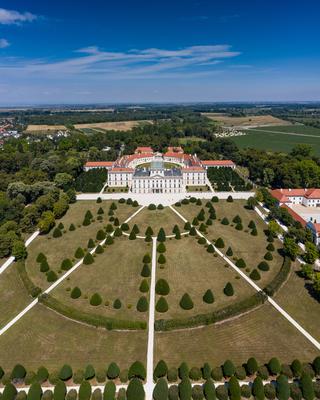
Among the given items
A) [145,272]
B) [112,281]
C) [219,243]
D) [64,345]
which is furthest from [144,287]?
[219,243]

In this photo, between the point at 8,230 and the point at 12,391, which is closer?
the point at 12,391

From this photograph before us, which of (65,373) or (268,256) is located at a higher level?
(268,256)

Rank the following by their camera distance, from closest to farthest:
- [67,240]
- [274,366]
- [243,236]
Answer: [274,366] → [67,240] → [243,236]

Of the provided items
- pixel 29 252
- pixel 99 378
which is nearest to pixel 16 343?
pixel 99 378

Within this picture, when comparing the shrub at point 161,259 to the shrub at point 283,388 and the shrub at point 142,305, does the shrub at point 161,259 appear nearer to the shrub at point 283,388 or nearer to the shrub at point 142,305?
the shrub at point 142,305

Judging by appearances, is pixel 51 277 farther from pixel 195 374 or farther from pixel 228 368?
pixel 228 368

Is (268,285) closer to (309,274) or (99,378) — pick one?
(309,274)

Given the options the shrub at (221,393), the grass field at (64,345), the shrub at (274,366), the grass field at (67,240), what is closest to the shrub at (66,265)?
the grass field at (67,240)

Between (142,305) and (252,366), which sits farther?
(142,305)
